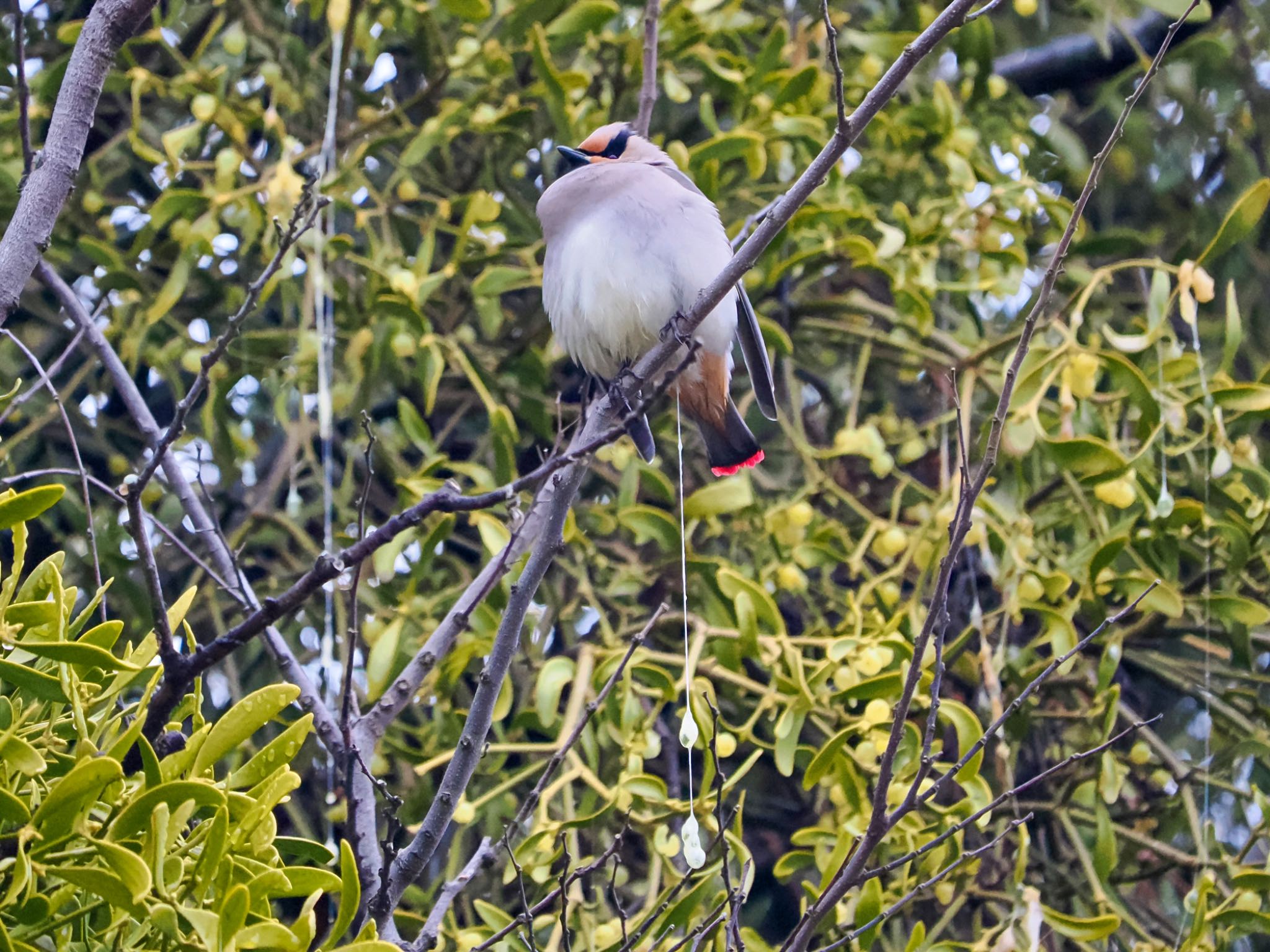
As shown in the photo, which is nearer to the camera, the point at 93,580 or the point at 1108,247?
the point at 93,580

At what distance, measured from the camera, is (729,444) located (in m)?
2.06

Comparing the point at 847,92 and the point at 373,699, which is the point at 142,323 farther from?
the point at 847,92

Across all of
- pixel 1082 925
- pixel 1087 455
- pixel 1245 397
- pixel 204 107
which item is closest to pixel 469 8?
pixel 204 107

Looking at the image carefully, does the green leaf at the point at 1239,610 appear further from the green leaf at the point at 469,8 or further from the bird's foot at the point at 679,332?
the green leaf at the point at 469,8

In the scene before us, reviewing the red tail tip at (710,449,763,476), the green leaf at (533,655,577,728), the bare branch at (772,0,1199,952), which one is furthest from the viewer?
the red tail tip at (710,449,763,476)

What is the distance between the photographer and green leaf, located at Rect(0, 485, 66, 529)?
0.99 metres

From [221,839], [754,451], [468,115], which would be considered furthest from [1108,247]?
[221,839]

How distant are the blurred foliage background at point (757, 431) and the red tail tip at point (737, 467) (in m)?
0.06

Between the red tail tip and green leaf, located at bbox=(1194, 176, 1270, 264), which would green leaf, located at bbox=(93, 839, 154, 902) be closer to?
the red tail tip

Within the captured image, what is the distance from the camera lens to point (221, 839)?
0.94m

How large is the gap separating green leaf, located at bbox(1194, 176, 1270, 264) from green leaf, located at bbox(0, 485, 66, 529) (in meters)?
1.41

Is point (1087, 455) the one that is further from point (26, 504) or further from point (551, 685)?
point (26, 504)

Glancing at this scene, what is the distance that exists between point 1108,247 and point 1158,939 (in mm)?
1027

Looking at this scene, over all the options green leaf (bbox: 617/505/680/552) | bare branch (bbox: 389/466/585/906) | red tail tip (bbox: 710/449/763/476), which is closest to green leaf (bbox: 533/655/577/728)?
green leaf (bbox: 617/505/680/552)
